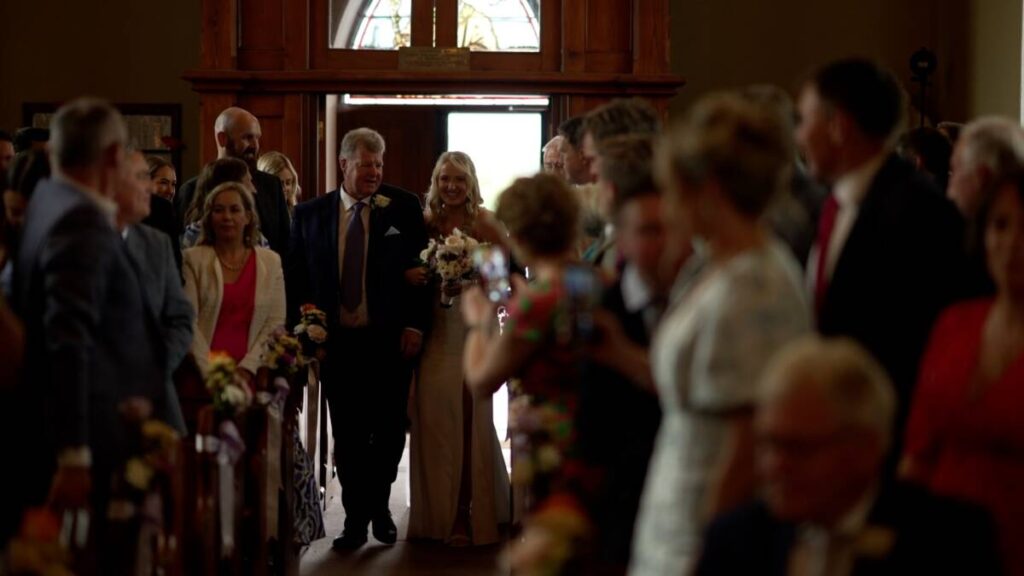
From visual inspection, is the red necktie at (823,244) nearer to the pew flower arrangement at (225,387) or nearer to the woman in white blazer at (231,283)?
the pew flower arrangement at (225,387)

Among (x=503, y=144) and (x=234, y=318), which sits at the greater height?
(x=503, y=144)

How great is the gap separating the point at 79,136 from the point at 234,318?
259 cm

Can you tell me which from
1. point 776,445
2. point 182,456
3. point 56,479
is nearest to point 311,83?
point 182,456

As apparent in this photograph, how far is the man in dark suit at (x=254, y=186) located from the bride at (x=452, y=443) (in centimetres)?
86

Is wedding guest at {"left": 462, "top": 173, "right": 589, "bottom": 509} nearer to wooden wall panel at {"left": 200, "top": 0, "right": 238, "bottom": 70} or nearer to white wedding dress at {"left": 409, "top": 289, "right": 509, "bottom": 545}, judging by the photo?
white wedding dress at {"left": 409, "top": 289, "right": 509, "bottom": 545}

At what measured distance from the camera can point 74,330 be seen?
4195 mm

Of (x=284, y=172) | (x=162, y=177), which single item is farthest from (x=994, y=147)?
(x=284, y=172)

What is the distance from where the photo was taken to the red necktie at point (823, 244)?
3846mm

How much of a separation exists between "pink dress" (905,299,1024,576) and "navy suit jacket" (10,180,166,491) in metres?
2.12

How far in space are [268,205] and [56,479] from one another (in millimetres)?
4071

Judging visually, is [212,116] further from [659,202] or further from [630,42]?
[659,202]

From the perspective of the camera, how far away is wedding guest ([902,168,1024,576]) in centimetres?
325

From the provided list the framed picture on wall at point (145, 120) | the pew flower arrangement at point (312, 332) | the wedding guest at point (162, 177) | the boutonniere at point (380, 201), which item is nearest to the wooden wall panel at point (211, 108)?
the framed picture on wall at point (145, 120)

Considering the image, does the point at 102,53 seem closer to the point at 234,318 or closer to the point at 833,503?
the point at 234,318
